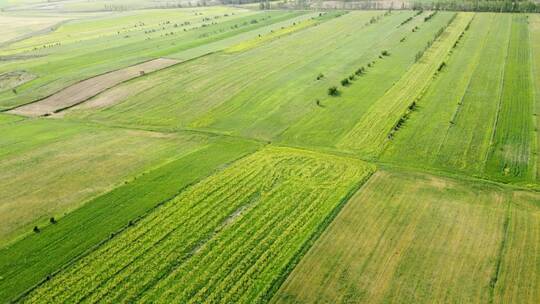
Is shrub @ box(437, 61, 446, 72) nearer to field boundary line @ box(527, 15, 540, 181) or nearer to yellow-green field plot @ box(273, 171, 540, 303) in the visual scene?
field boundary line @ box(527, 15, 540, 181)

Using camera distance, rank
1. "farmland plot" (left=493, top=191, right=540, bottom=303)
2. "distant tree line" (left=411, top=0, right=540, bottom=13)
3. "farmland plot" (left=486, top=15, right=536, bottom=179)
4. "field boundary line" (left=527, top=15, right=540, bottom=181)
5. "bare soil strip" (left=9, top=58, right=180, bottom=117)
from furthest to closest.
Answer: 1. "distant tree line" (left=411, top=0, right=540, bottom=13)
2. "bare soil strip" (left=9, top=58, right=180, bottom=117)
3. "field boundary line" (left=527, top=15, right=540, bottom=181)
4. "farmland plot" (left=486, top=15, right=536, bottom=179)
5. "farmland plot" (left=493, top=191, right=540, bottom=303)

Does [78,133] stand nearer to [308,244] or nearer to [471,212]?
[308,244]

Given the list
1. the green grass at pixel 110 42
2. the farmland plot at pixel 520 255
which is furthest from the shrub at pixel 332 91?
the green grass at pixel 110 42

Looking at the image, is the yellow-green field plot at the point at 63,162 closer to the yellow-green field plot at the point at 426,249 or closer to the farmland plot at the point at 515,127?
the yellow-green field plot at the point at 426,249

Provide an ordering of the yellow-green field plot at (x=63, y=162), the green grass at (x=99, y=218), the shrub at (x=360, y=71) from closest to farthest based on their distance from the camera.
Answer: the green grass at (x=99, y=218) → the yellow-green field plot at (x=63, y=162) → the shrub at (x=360, y=71)

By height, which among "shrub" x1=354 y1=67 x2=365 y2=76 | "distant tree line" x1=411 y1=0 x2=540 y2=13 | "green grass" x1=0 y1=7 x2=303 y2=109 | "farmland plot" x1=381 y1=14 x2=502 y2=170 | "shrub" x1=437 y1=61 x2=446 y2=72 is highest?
"distant tree line" x1=411 y1=0 x2=540 y2=13

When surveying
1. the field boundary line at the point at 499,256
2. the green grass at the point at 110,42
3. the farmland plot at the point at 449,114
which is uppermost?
the green grass at the point at 110,42

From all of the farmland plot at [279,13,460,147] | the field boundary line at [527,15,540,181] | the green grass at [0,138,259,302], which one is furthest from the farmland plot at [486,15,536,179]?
the green grass at [0,138,259,302]
